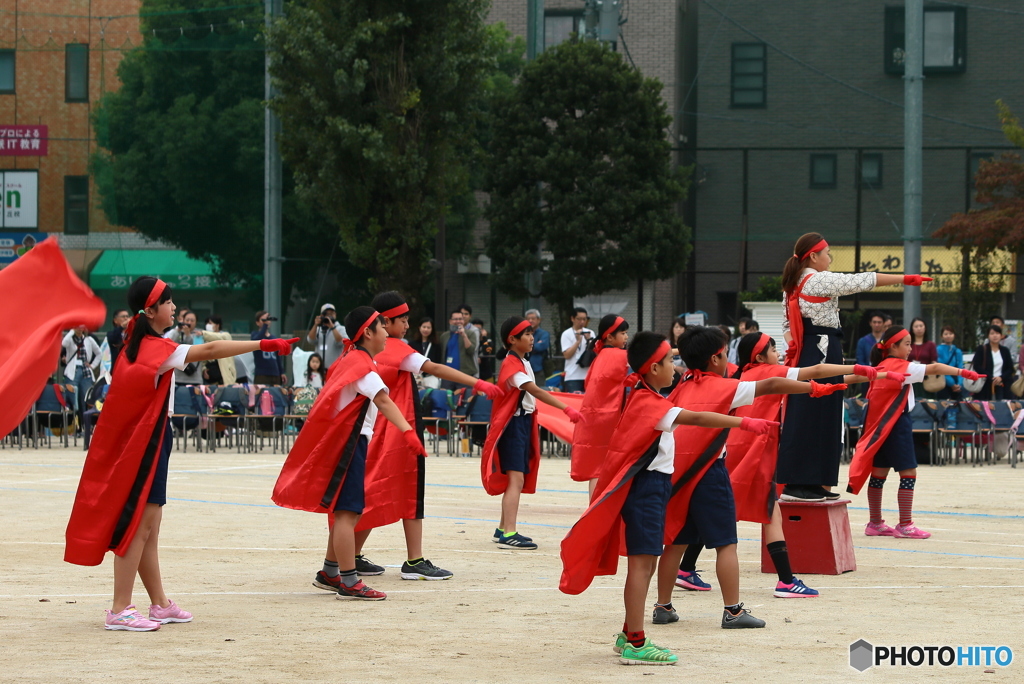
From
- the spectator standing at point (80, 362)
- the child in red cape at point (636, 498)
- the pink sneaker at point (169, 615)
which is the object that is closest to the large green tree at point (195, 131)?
the spectator standing at point (80, 362)

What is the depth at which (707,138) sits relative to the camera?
36.2 meters

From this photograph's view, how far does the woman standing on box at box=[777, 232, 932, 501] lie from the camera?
9.30 m

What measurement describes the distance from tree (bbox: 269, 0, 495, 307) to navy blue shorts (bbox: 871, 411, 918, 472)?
14.4 metres

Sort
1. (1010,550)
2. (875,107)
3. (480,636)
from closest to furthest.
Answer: (480,636)
(1010,550)
(875,107)

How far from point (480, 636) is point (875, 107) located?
3123 cm

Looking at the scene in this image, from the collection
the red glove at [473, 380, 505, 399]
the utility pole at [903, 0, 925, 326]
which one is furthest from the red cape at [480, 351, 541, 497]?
the utility pole at [903, 0, 925, 326]

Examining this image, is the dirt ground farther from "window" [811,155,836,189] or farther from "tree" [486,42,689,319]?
"window" [811,155,836,189]

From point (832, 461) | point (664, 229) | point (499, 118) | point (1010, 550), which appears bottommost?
point (1010, 550)

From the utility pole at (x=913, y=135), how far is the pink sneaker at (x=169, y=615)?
18.4 metres

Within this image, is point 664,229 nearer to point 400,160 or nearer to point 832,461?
point 400,160

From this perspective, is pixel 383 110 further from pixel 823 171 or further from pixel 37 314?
pixel 37 314

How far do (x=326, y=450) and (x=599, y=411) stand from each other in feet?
10.6

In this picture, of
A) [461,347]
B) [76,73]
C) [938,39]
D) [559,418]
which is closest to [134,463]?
[559,418]

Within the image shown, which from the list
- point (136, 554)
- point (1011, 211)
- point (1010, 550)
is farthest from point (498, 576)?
point (1011, 211)
